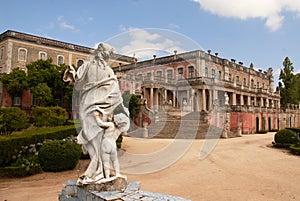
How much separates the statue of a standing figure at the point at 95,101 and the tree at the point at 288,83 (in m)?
42.0

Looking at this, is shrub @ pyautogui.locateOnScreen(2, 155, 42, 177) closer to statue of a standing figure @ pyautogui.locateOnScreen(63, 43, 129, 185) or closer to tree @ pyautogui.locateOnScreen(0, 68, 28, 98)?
statue of a standing figure @ pyautogui.locateOnScreen(63, 43, 129, 185)

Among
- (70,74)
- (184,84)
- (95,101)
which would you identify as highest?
(184,84)

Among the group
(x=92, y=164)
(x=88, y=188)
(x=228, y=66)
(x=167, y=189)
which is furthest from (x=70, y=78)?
(x=228, y=66)

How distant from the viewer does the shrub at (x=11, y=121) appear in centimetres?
1627

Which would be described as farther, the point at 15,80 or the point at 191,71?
the point at 191,71

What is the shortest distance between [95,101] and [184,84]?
26464mm

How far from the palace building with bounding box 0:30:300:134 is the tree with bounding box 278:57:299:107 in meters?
2.82

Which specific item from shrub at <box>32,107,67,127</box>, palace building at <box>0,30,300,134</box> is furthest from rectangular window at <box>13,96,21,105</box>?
shrub at <box>32,107,67,127</box>

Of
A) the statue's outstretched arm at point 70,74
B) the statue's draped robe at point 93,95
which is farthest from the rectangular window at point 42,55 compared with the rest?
the statue's draped robe at point 93,95

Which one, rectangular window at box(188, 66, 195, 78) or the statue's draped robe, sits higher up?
rectangular window at box(188, 66, 195, 78)

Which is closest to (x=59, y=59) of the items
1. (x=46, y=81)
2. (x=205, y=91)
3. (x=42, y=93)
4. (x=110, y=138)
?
(x=46, y=81)

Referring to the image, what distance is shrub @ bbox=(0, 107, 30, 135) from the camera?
1627 cm

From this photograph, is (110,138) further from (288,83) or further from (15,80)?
(288,83)

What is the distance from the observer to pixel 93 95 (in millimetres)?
4277
